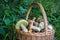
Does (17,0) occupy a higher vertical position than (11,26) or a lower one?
higher

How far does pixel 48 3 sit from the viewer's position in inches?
99.7

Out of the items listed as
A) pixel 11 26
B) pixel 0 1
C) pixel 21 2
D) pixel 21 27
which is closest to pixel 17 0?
pixel 21 2

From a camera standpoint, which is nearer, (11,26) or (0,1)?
(11,26)

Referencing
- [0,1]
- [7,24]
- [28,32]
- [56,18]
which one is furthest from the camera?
[56,18]

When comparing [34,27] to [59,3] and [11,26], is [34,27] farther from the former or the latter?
[59,3]

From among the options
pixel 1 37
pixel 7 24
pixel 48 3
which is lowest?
pixel 1 37

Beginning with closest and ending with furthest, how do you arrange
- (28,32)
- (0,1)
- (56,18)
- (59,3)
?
(28,32), (0,1), (56,18), (59,3)

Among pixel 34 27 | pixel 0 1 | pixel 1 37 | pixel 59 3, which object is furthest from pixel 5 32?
pixel 59 3

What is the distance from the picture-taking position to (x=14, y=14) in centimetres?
212

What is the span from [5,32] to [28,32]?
24.1 inches

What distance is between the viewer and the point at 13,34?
2.04 meters

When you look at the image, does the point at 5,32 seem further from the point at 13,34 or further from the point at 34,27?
the point at 34,27

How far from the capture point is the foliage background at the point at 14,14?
204 cm

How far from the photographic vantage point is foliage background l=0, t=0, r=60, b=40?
2037 mm
